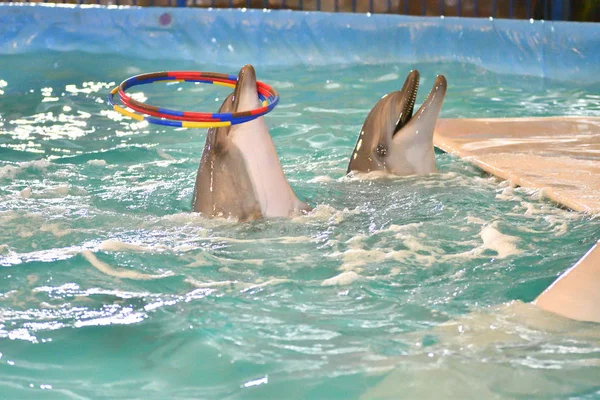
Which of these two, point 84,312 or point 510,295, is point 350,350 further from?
point 84,312

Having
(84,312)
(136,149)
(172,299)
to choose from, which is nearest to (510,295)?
(172,299)

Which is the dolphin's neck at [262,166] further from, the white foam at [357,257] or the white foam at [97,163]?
the white foam at [97,163]

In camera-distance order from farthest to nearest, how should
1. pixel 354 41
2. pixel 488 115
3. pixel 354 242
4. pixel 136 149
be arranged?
1. pixel 354 41
2. pixel 488 115
3. pixel 136 149
4. pixel 354 242

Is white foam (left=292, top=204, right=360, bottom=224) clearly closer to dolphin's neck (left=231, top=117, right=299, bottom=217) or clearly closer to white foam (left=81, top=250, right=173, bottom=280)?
dolphin's neck (left=231, top=117, right=299, bottom=217)

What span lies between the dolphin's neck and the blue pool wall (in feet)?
20.9

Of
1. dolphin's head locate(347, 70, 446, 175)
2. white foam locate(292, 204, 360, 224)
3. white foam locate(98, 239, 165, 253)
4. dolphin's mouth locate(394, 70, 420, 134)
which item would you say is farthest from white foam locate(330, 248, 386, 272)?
dolphin's mouth locate(394, 70, 420, 134)

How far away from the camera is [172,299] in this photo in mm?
3123

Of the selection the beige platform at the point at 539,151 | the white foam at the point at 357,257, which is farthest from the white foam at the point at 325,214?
the beige platform at the point at 539,151

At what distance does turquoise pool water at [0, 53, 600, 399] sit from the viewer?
8.31 ft

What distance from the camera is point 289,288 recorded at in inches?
126

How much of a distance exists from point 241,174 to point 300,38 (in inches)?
271

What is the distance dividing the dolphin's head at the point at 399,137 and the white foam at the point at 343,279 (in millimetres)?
1461

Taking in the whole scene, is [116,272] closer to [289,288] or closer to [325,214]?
[289,288]

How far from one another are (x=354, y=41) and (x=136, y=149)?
4.84 m
